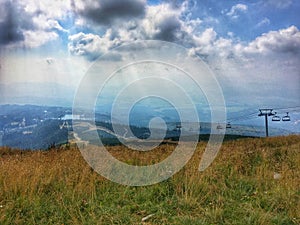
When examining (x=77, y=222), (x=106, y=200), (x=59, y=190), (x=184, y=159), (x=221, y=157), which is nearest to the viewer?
(x=77, y=222)

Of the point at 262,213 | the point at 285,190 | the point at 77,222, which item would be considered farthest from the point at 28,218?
the point at 285,190

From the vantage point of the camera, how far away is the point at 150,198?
561 centimetres

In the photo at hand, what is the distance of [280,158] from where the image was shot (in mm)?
8945

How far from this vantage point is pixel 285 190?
18.8 ft

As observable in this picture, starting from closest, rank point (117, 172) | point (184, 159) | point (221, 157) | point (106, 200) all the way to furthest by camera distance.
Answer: point (106, 200), point (117, 172), point (184, 159), point (221, 157)

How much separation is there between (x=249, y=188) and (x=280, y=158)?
3.34 metres

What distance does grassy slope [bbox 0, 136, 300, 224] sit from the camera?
4.78m

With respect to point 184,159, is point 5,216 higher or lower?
lower

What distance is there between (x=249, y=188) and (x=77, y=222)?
3617mm

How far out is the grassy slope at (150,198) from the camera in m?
4.78

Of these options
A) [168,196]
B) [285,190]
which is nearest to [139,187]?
[168,196]

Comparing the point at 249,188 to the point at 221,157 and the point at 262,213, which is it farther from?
the point at 221,157

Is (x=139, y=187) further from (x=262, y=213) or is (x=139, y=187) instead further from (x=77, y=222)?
(x=262, y=213)

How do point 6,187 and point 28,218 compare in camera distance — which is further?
point 6,187
